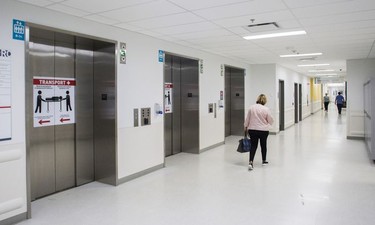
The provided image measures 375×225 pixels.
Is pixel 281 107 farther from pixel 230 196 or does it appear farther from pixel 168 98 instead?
pixel 230 196

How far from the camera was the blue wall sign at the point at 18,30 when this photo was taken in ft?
11.1

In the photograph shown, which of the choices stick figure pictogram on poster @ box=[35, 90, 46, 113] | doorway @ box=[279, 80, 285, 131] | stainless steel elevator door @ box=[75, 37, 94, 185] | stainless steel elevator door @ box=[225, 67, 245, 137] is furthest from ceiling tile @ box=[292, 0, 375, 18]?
doorway @ box=[279, 80, 285, 131]

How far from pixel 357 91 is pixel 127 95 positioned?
804cm

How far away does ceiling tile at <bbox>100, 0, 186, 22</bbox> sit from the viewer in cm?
379

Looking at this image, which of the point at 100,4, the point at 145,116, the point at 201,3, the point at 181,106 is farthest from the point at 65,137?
the point at 181,106

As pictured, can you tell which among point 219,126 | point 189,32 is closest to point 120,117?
point 189,32

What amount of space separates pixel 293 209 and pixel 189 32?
347 cm

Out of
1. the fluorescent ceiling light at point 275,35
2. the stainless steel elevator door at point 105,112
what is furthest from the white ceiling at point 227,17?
the stainless steel elevator door at point 105,112

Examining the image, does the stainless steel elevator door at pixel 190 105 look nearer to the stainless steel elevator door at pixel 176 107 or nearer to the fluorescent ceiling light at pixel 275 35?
the stainless steel elevator door at pixel 176 107

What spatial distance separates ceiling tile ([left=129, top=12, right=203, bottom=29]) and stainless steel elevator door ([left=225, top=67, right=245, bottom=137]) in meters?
5.74

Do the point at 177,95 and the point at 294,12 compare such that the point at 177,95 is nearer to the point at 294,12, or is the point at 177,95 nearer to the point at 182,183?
the point at 182,183

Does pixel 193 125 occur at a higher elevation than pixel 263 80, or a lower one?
lower

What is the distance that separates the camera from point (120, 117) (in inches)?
195

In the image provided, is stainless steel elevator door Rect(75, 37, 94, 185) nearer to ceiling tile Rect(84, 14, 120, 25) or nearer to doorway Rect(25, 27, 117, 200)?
doorway Rect(25, 27, 117, 200)
